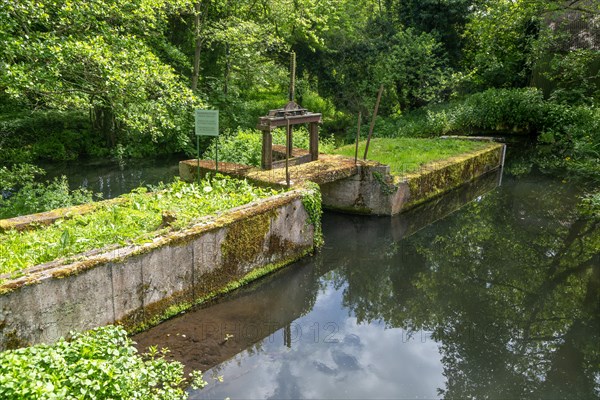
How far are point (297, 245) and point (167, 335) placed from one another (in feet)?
10.7

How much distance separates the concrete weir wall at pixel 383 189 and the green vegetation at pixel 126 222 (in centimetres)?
286

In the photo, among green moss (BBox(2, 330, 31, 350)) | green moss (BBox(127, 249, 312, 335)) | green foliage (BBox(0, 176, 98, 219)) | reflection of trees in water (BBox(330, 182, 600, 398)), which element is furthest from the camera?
green foliage (BBox(0, 176, 98, 219))

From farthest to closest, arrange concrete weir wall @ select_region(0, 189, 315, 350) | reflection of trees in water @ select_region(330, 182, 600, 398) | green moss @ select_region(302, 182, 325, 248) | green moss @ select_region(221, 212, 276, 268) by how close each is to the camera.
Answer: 1. green moss @ select_region(302, 182, 325, 248)
2. green moss @ select_region(221, 212, 276, 268)
3. reflection of trees in water @ select_region(330, 182, 600, 398)
4. concrete weir wall @ select_region(0, 189, 315, 350)

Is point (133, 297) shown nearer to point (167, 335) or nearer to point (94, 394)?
point (167, 335)

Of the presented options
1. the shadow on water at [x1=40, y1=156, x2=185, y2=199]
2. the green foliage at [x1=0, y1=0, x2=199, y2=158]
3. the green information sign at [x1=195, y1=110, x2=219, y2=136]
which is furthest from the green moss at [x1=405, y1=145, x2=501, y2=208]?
the shadow on water at [x1=40, y1=156, x2=185, y2=199]

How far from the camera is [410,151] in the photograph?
15.0 metres

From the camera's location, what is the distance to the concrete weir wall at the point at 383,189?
11.5 m

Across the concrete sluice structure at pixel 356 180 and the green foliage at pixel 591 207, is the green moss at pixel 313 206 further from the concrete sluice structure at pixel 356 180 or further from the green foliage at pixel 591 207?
the green foliage at pixel 591 207

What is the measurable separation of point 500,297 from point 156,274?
17.9 ft

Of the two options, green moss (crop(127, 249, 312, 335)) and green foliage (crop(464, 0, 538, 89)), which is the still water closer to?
green moss (crop(127, 249, 312, 335))

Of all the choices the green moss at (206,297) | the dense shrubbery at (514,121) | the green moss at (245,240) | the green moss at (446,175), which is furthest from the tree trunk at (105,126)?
the green moss at (245,240)

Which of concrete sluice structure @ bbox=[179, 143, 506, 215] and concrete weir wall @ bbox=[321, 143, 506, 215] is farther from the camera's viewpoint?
concrete weir wall @ bbox=[321, 143, 506, 215]

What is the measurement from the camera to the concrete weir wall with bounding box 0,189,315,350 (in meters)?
5.34

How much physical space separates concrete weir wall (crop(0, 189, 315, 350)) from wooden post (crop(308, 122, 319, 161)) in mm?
3097
